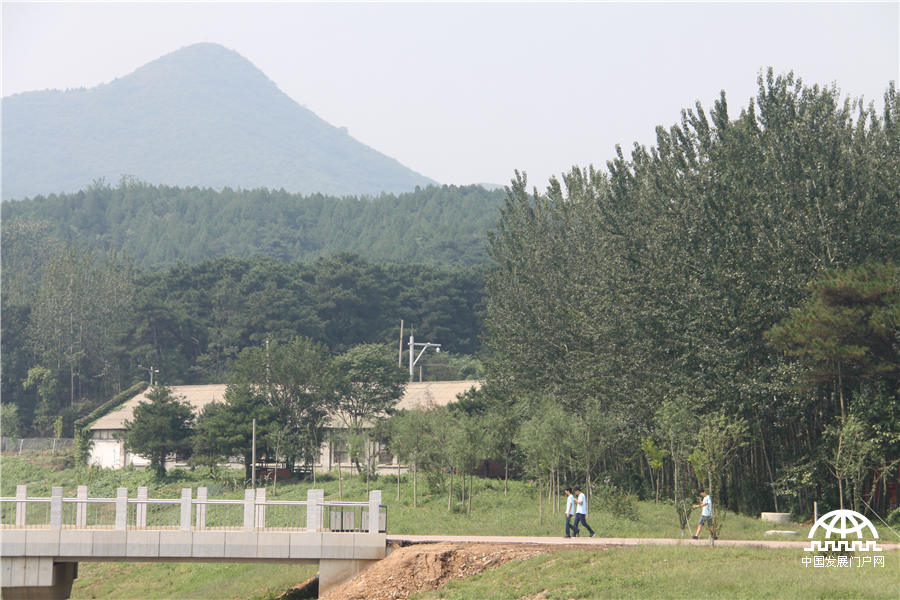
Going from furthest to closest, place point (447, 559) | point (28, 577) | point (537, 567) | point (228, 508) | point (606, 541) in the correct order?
point (228, 508), point (28, 577), point (606, 541), point (447, 559), point (537, 567)

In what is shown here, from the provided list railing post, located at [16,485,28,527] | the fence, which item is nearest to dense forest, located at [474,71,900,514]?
railing post, located at [16,485,28,527]

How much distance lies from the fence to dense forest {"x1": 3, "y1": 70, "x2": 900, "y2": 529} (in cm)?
2698

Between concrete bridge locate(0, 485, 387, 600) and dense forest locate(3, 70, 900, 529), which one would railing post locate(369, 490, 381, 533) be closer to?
concrete bridge locate(0, 485, 387, 600)

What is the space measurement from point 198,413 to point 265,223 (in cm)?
12003

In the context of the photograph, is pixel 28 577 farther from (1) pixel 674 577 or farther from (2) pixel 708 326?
(2) pixel 708 326

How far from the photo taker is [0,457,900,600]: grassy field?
69.8 ft

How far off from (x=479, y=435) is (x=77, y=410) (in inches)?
2462

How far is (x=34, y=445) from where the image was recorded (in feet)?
273

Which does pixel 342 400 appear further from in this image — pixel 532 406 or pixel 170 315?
pixel 170 315

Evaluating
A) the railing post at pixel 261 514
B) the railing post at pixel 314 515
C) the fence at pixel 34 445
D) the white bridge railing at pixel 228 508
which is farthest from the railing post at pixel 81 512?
the fence at pixel 34 445

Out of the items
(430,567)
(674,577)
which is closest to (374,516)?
(430,567)

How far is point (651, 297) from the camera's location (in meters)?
42.2

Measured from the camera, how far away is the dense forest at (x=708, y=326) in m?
34.3

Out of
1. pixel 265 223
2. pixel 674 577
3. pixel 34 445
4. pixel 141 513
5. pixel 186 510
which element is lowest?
pixel 674 577
